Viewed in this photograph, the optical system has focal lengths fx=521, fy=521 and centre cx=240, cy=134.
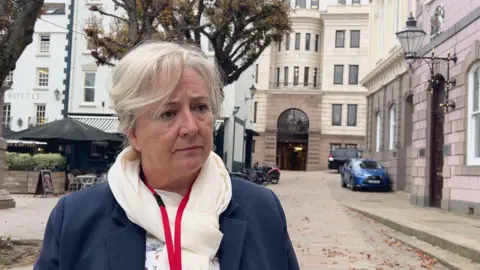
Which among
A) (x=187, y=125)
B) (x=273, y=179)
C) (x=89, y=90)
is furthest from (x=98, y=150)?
(x=187, y=125)

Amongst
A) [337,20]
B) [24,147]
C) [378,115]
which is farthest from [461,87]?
[337,20]

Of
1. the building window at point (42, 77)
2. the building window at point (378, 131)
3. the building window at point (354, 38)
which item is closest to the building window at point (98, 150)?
the building window at point (42, 77)

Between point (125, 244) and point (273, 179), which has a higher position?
point (125, 244)

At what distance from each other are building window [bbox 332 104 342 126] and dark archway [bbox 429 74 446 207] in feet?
109

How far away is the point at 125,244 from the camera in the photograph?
1796mm

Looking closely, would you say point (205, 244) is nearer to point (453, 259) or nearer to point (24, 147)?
point (453, 259)

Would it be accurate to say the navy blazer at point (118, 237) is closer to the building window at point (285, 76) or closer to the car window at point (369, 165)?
the car window at point (369, 165)

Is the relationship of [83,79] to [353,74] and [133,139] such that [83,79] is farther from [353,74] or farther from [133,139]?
[133,139]

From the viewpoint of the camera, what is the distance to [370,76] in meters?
26.0

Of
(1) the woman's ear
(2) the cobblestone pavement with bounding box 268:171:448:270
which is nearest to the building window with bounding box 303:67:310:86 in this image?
(2) the cobblestone pavement with bounding box 268:171:448:270

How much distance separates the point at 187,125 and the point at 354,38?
48250 millimetres

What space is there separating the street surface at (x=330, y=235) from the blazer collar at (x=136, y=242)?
5.16m

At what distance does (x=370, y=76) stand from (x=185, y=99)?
82.9 ft

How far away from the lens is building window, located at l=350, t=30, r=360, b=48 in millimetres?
47844
